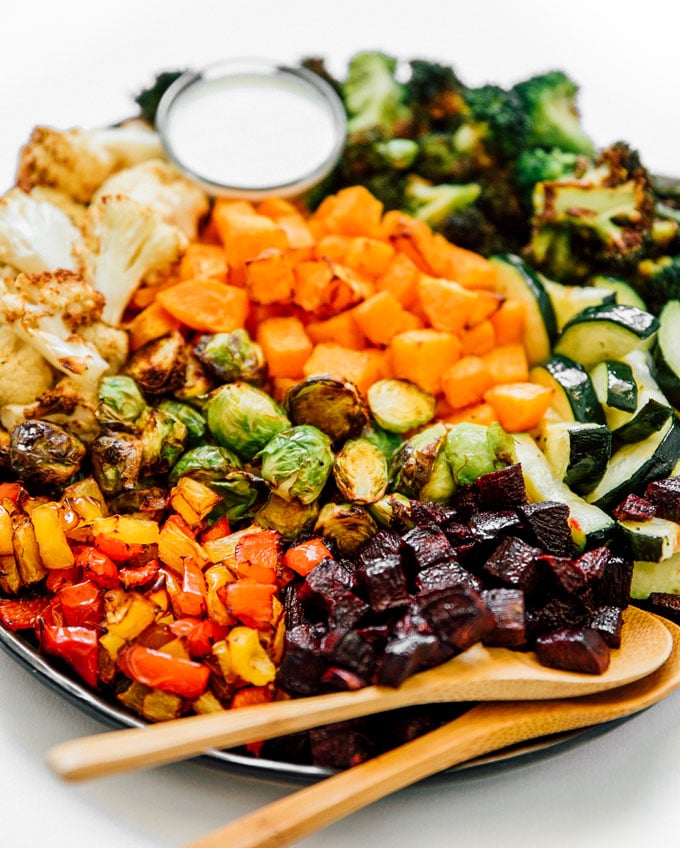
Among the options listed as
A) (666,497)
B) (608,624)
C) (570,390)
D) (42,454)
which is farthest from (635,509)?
(42,454)

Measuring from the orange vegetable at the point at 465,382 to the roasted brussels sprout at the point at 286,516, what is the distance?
2.54 feet

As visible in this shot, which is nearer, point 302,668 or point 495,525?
point 302,668

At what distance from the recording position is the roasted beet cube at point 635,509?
2828mm

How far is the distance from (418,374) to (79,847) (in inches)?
79.1

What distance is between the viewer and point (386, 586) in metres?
2.56

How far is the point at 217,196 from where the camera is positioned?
3.79 meters

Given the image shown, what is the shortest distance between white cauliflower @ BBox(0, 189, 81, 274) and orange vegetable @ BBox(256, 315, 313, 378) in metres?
0.83

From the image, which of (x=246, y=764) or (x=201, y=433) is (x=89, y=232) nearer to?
(x=201, y=433)

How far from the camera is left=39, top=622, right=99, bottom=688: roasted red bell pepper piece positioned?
2.59 metres

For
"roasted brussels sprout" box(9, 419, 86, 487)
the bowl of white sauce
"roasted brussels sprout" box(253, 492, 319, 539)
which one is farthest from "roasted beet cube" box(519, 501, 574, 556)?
the bowl of white sauce

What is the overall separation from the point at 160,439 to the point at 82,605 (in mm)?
667

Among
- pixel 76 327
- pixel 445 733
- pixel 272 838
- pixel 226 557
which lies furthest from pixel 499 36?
pixel 272 838

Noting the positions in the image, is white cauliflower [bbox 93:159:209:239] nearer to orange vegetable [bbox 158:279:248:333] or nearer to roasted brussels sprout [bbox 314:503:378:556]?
orange vegetable [bbox 158:279:248:333]

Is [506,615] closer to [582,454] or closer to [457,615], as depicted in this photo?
[457,615]
